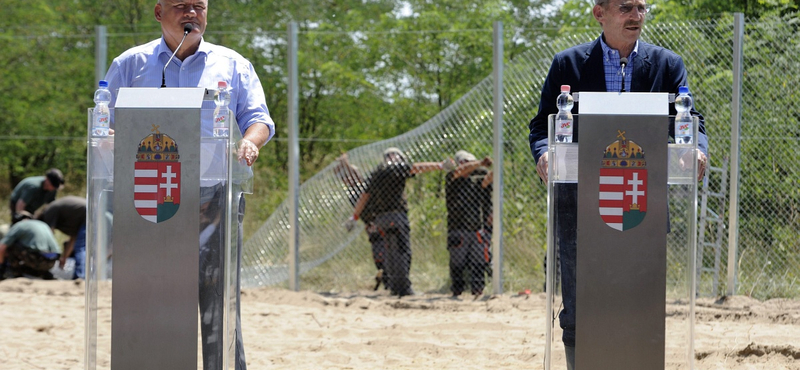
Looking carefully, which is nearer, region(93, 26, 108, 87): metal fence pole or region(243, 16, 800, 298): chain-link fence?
region(243, 16, 800, 298): chain-link fence

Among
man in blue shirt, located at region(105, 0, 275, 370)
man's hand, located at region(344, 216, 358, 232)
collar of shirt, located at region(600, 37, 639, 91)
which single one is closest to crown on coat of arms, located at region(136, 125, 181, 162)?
man in blue shirt, located at region(105, 0, 275, 370)

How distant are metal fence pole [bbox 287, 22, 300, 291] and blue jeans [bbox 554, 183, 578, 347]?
5.55 meters

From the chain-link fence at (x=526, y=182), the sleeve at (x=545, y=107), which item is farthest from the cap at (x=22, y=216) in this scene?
the sleeve at (x=545, y=107)

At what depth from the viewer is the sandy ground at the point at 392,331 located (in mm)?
5215

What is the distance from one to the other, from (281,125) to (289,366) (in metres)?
8.28

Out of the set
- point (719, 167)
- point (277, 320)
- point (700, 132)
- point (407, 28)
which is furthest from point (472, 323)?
point (407, 28)

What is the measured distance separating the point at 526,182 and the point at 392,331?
7.45ft

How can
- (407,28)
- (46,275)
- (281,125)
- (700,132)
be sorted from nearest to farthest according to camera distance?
1. (700,132)
2. (46,275)
3. (407,28)
4. (281,125)

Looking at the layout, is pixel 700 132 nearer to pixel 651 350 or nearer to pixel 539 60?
pixel 651 350

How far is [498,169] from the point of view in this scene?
26.0ft

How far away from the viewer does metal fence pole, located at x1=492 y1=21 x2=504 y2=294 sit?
25.9 ft

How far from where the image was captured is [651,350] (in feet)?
9.67

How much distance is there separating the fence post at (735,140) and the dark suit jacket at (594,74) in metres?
4.08

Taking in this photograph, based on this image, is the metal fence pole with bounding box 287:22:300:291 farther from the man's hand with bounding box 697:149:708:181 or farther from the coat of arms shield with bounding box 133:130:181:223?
the man's hand with bounding box 697:149:708:181
